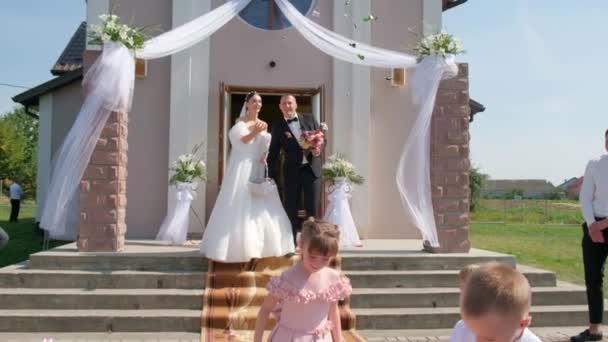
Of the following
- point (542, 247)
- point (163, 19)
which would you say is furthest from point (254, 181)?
point (542, 247)

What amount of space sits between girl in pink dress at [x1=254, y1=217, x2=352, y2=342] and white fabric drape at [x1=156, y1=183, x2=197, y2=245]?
524 cm

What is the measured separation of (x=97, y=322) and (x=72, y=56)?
1112cm

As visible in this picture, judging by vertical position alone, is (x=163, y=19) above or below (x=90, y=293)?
above

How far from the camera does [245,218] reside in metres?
6.48

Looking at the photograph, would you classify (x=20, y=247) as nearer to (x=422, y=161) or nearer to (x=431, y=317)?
(x=422, y=161)

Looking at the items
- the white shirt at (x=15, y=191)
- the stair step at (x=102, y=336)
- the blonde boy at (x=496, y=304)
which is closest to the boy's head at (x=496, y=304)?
the blonde boy at (x=496, y=304)

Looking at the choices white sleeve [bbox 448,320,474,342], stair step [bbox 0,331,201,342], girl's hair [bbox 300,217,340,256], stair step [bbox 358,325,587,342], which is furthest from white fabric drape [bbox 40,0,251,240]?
white sleeve [bbox 448,320,474,342]

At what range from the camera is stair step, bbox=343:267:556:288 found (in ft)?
22.1

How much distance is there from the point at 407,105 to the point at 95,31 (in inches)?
214

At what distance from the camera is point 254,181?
673cm

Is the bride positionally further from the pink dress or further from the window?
the window

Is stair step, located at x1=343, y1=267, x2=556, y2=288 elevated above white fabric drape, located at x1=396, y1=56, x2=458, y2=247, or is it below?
below

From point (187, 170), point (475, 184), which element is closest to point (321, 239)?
point (187, 170)

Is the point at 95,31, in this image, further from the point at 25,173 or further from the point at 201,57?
the point at 25,173
